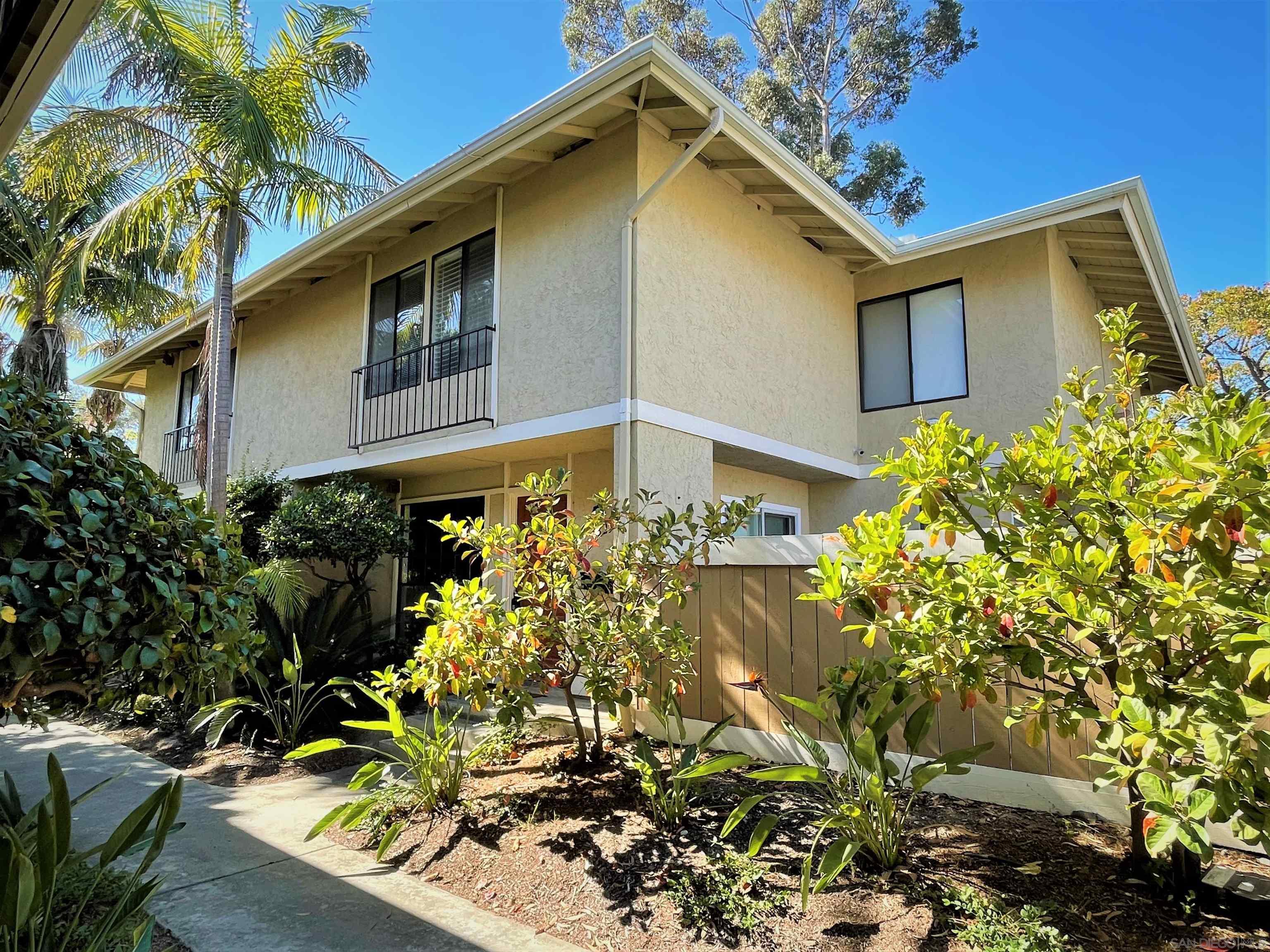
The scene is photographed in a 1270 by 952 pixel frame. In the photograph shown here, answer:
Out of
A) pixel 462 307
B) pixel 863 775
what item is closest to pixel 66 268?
pixel 462 307

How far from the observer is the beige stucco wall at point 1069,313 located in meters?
8.85

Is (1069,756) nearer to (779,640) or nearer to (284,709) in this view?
(779,640)

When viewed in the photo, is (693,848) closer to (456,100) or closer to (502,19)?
(456,100)

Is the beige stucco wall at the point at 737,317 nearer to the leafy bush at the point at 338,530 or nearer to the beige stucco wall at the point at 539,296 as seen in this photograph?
the beige stucco wall at the point at 539,296

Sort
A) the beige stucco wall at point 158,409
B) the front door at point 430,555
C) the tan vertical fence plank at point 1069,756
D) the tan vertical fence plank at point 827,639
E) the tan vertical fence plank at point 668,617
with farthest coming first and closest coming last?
the beige stucco wall at point 158,409
the front door at point 430,555
the tan vertical fence plank at point 668,617
the tan vertical fence plank at point 827,639
the tan vertical fence plank at point 1069,756

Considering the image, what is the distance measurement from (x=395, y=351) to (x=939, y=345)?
288 inches

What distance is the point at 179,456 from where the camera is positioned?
527 inches

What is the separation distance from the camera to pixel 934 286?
978 cm

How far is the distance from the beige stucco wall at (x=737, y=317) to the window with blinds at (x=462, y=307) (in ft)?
7.51

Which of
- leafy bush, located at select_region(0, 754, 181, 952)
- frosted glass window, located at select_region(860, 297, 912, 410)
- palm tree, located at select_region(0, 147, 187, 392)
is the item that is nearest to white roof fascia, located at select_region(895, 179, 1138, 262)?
frosted glass window, located at select_region(860, 297, 912, 410)

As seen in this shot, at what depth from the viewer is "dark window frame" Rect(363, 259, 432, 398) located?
9.30 m

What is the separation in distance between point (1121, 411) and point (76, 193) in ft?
37.5

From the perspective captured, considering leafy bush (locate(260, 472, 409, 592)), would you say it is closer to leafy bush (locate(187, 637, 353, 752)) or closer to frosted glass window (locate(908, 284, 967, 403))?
leafy bush (locate(187, 637, 353, 752))

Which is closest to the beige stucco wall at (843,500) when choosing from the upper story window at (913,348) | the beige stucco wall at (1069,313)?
the upper story window at (913,348)
